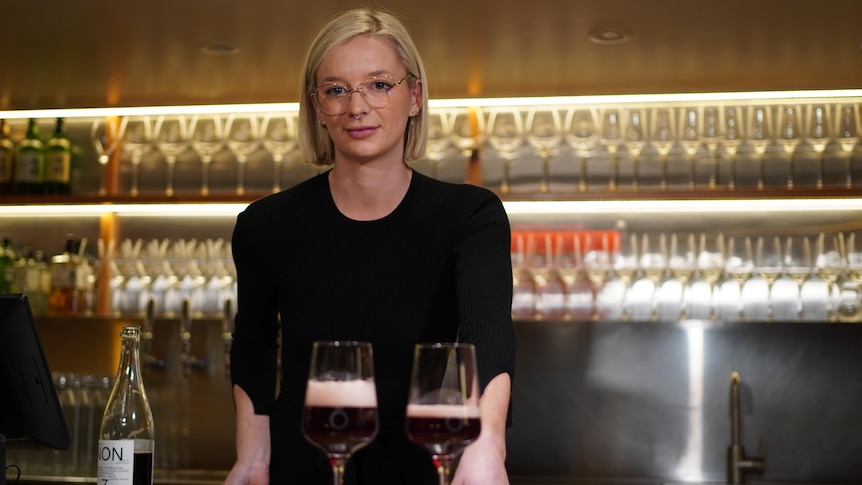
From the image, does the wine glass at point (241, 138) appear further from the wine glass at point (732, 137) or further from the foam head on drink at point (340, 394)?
the foam head on drink at point (340, 394)

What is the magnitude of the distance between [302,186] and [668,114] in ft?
8.35

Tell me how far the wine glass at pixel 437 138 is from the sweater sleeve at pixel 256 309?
2272 mm

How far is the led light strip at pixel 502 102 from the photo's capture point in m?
3.93

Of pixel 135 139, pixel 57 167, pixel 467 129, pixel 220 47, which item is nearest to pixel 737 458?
pixel 467 129

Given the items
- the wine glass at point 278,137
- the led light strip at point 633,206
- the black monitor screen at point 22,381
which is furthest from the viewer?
the wine glass at point 278,137

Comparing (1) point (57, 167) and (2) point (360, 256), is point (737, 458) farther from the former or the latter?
(1) point (57, 167)

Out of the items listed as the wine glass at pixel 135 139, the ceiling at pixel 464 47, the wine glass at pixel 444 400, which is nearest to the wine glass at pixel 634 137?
the ceiling at pixel 464 47

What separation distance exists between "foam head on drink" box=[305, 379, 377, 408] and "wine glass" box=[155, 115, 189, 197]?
3311 mm

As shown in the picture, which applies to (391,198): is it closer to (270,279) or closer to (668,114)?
(270,279)

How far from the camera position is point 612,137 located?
3.92 metres

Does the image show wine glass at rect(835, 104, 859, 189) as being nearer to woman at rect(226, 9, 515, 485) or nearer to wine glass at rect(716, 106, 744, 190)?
wine glass at rect(716, 106, 744, 190)

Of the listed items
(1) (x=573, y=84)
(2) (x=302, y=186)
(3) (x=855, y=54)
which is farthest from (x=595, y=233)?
(2) (x=302, y=186)

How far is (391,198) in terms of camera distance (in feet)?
5.30

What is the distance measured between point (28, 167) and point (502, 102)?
1.85m
